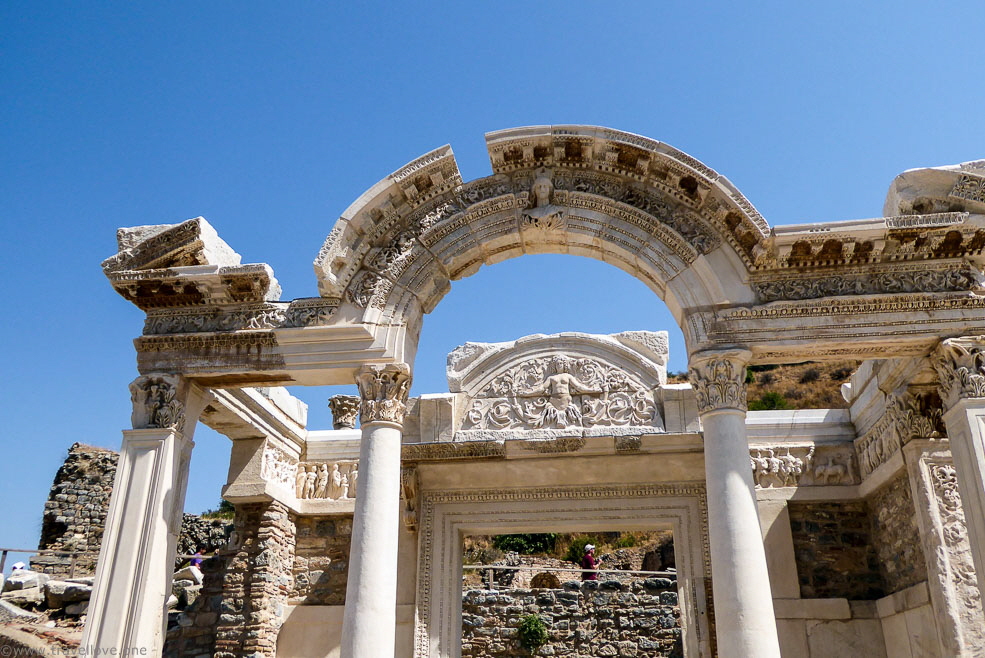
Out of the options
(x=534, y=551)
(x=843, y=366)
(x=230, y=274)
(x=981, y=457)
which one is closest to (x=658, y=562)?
(x=534, y=551)

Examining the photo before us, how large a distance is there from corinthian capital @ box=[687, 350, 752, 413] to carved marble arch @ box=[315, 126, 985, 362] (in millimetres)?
143

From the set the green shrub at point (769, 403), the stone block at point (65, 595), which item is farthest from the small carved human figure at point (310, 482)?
the green shrub at point (769, 403)

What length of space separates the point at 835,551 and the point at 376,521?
219 inches

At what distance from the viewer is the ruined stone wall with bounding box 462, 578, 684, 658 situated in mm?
12234

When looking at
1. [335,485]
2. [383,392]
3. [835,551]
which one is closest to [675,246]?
[383,392]

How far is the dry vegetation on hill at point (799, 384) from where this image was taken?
34.5 meters

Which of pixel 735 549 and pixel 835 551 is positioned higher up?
pixel 835 551

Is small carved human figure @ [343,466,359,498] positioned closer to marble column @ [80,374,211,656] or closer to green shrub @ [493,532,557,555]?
marble column @ [80,374,211,656]

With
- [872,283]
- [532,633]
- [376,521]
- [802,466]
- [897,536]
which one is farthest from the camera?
[532,633]

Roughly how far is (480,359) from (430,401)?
876 mm

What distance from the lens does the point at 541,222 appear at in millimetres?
7668

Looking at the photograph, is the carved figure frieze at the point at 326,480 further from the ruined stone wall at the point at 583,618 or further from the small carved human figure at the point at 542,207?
the small carved human figure at the point at 542,207

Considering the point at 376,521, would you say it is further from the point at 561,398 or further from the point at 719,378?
the point at 561,398

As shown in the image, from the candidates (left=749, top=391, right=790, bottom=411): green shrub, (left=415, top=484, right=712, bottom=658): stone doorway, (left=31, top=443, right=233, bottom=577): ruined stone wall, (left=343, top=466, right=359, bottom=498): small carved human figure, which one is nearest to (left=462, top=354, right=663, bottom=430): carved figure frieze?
(left=415, top=484, right=712, bottom=658): stone doorway
